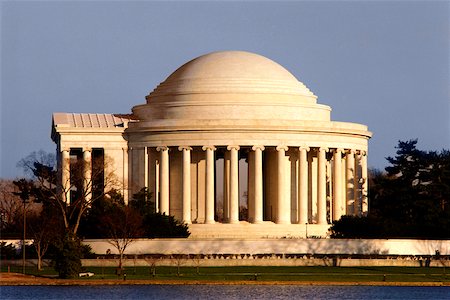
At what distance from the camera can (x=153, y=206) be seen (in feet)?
560

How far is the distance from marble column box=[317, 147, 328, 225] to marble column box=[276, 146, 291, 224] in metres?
3.32

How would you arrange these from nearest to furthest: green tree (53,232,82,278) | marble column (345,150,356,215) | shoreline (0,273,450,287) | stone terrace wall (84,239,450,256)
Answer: shoreline (0,273,450,287) < green tree (53,232,82,278) < stone terrace wall (84,239,450,256) < marble column (345,150,356,215)

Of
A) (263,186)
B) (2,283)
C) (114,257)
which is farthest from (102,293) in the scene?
(263,186)

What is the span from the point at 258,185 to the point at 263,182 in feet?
24.7

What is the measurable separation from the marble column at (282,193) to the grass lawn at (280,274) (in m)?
26.1

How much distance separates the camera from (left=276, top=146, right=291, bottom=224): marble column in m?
175

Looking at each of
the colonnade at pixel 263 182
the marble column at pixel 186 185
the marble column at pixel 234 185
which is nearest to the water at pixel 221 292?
the marble column at pixel 234 185

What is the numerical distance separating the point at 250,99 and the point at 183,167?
394 inches

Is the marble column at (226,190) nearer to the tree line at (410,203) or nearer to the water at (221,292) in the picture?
the tree line at (410,203)

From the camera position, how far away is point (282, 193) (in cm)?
17550

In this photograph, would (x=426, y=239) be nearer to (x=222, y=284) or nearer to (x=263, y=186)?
(x=263, y=186)

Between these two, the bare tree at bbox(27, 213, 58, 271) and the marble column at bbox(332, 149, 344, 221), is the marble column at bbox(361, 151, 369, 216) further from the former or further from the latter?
the bare tree at bbox(27, 213, 58, 271)

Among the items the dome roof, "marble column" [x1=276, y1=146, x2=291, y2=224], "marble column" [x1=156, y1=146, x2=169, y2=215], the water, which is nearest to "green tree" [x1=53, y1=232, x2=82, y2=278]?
the water

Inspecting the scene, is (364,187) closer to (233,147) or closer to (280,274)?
(233,147)
